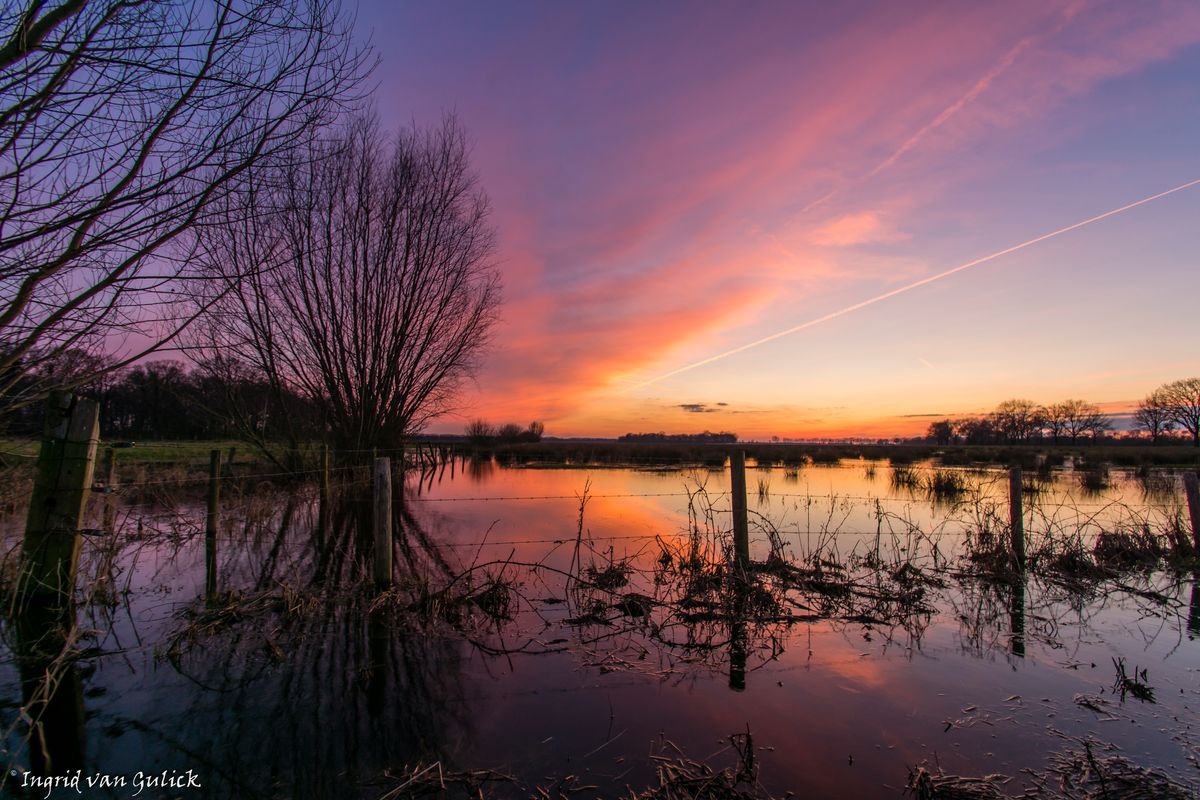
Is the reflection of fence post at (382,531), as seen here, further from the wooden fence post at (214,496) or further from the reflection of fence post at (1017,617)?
the reflection of fence post at (1017,617)

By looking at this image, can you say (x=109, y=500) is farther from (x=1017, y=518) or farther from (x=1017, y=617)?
(x=1017, y=518)

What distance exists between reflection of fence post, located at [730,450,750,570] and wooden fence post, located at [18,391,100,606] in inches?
261

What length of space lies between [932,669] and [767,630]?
4.54 feet

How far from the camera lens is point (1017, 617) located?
565 cm

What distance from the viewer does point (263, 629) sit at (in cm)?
485

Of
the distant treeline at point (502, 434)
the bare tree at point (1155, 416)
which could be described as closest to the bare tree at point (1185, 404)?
the bare tree at point (1155, 416)

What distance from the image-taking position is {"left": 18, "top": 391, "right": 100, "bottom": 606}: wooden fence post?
192 inches

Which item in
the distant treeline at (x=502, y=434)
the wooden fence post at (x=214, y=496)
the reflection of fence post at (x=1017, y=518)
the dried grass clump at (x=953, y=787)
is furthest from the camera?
the distant treeline at (x=502, y=434)

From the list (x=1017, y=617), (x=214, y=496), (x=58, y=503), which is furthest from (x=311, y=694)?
(x=1017, y=617)

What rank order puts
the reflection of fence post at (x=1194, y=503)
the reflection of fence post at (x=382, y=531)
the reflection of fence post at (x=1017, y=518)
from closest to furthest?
1. the reflection of fence post at (x=382, y=531)
2. the reflection of fence post at (x=1017, y=518)
3. the reflection of fence post at (x=1194, y=503)

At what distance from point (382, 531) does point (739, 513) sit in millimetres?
4100

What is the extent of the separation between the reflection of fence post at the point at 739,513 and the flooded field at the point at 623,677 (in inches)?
6.2

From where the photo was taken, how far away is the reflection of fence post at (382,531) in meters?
5.68

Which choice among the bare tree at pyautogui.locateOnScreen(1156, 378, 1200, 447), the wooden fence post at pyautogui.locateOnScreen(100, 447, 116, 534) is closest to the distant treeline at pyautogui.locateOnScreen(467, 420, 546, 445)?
the wooden fence post at pyautogui.locateOnScreen(100, 447, 116, 534)
